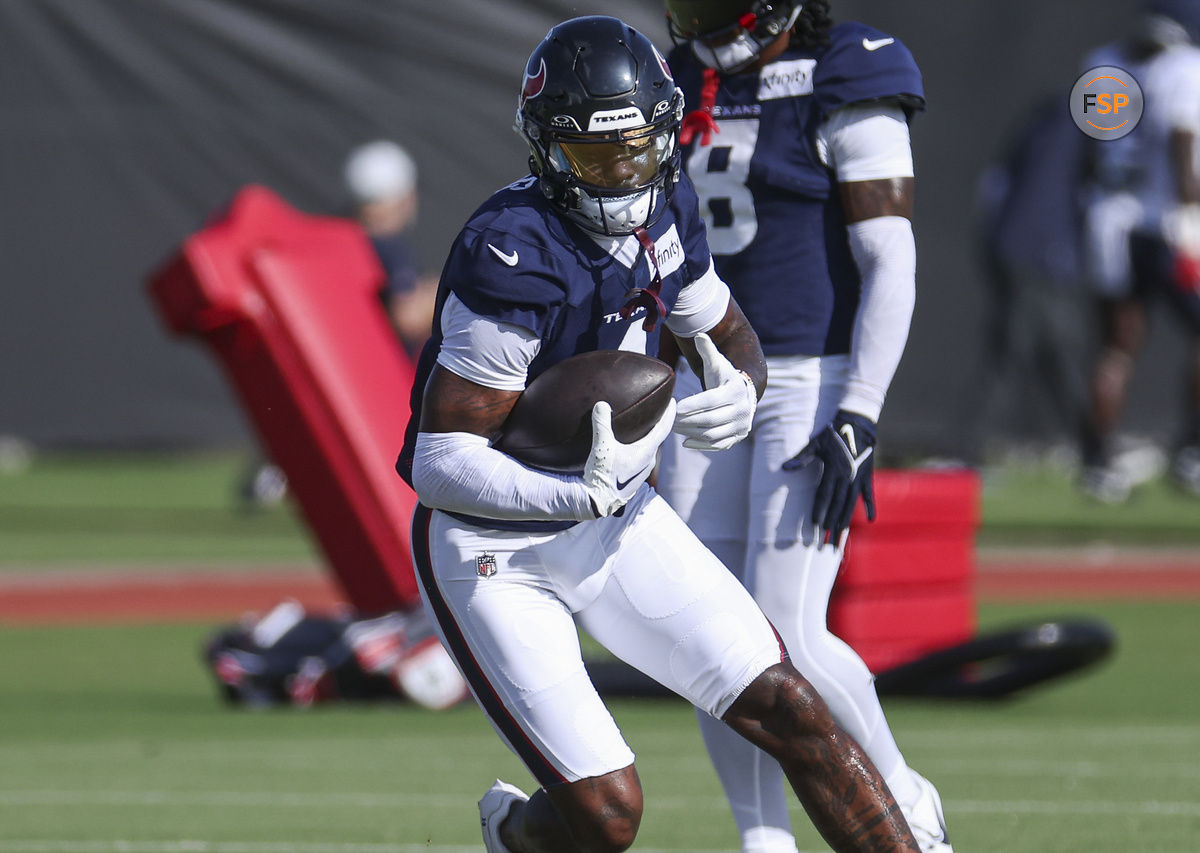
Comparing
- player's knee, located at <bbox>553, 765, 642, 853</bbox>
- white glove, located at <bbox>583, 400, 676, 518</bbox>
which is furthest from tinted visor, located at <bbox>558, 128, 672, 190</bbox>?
player's knee, located at <bbox>553, 765, 642, 853</bbox>

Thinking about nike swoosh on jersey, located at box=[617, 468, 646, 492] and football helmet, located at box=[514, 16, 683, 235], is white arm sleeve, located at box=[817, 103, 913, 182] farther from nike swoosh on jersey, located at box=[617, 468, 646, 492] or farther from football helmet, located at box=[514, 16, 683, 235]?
nike swoosh on jersey, located at box=[617, 468, 646, 492]

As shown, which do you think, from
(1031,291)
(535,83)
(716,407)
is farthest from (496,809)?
(1031,291)

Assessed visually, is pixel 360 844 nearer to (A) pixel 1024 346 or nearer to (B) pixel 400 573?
(B) pixel 400 573

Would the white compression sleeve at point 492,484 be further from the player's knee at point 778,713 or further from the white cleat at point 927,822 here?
Answer: the white cleat at point 927,822

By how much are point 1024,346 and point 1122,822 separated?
39.2ft

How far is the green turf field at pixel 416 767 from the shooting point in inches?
197

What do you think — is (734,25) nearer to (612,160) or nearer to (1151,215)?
(612,160)

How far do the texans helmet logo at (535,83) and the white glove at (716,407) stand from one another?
56cm

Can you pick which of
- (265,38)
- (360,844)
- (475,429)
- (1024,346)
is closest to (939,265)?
(1024,346)

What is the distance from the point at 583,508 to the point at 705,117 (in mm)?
1229

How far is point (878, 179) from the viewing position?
168 inches

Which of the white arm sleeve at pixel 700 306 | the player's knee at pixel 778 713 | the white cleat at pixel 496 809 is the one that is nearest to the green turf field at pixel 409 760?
the white cleat at pixel 496 809

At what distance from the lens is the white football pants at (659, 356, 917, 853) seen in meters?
4.16

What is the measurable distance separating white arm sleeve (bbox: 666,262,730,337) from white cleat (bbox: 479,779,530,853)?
0.98 metres
